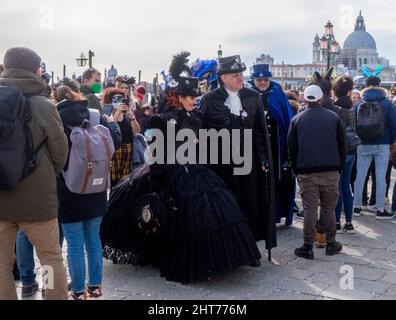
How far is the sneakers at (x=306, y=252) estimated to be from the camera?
5.26m

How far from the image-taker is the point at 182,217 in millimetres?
4539

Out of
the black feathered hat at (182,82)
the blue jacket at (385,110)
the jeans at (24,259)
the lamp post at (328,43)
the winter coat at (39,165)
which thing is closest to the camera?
the winter coat at (39,165)

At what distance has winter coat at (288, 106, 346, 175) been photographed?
5.17 metres

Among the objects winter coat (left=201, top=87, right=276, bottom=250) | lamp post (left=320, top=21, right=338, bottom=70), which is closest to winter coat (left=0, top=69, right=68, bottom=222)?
winter coat (left=201, top=87, right=276, bottom=250)

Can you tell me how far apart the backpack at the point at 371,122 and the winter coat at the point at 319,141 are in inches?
68.7

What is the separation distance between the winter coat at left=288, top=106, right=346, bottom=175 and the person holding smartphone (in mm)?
1838

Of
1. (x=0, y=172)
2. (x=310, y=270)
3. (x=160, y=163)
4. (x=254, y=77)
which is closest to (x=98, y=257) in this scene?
(x=160, y=163)

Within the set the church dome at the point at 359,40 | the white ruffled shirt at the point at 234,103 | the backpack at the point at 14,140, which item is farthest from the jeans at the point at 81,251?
the church dome at the point at 359,40

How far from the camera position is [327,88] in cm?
595

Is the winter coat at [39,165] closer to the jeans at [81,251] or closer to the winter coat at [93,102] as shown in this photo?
the jeans at [81,251]

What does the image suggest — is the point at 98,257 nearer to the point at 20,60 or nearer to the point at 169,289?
the point at 169,289

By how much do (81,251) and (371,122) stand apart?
14.4 ft

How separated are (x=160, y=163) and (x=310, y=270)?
174 centimetres
